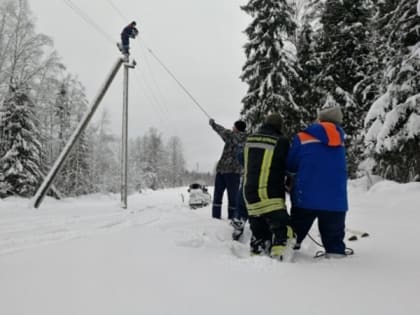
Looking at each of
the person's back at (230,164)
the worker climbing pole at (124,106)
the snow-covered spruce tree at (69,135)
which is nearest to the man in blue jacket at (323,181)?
the person's back at (230,164)

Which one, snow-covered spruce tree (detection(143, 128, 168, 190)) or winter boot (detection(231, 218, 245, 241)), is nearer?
winter boot (detection(231, 218, 245, 241))

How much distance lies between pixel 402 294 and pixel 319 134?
169 cm

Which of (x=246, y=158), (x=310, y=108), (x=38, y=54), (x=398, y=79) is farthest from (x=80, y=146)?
(x=246, y=158)

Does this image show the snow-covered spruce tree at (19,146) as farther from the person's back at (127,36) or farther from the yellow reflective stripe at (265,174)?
the yellow reflective stripe at (265,174)

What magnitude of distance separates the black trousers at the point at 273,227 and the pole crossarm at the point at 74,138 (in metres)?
7.14

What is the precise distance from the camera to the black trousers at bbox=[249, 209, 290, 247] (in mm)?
3324

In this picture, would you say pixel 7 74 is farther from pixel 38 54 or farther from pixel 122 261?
pixel 122 261

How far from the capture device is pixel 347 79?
16.1m

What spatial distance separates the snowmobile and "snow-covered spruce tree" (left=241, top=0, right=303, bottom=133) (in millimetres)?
3761

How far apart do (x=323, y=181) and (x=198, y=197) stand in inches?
495

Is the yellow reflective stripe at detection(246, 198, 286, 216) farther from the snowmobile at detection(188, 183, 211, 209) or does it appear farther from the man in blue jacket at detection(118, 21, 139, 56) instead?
the snowmobile at detection(188, 183, 211, 209)

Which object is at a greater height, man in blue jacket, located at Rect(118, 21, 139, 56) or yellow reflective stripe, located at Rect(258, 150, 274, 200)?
man in blue jacket, located at Rect(118, 21, 139, 56)

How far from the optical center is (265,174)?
3492 millimetres

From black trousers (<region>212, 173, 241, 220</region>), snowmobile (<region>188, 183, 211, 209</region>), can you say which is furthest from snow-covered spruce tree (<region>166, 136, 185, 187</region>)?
black trousers (<region>212, 173, 241, 220</region>)
